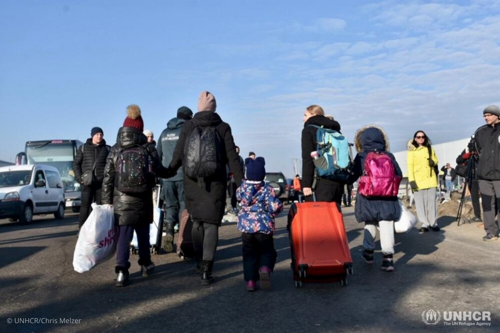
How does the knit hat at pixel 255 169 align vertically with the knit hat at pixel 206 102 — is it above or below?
below

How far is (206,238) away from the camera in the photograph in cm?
662

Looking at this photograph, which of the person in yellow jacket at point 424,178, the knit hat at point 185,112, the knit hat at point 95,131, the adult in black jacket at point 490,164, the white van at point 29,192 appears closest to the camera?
the knit hat at point 185,112

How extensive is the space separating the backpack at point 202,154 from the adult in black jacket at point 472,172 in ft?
20.7

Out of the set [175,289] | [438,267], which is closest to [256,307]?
[175,289]

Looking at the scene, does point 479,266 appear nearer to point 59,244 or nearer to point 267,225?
point 267,225

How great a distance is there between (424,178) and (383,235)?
4.73 m

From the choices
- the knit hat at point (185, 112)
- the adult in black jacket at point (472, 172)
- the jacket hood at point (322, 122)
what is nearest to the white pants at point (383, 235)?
the jacket hood at point (322, 122)

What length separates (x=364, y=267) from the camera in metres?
7.40

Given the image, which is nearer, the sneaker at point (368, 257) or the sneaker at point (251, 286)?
A: the sneaker at point (251, 286)

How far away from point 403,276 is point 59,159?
2243cm

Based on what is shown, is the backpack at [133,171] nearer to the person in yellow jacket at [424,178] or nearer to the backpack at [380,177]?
the backpack at [380,177]

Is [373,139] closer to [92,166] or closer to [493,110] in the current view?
[493,110]

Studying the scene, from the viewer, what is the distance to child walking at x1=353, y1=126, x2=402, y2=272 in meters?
7.13

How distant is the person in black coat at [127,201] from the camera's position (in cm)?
664
